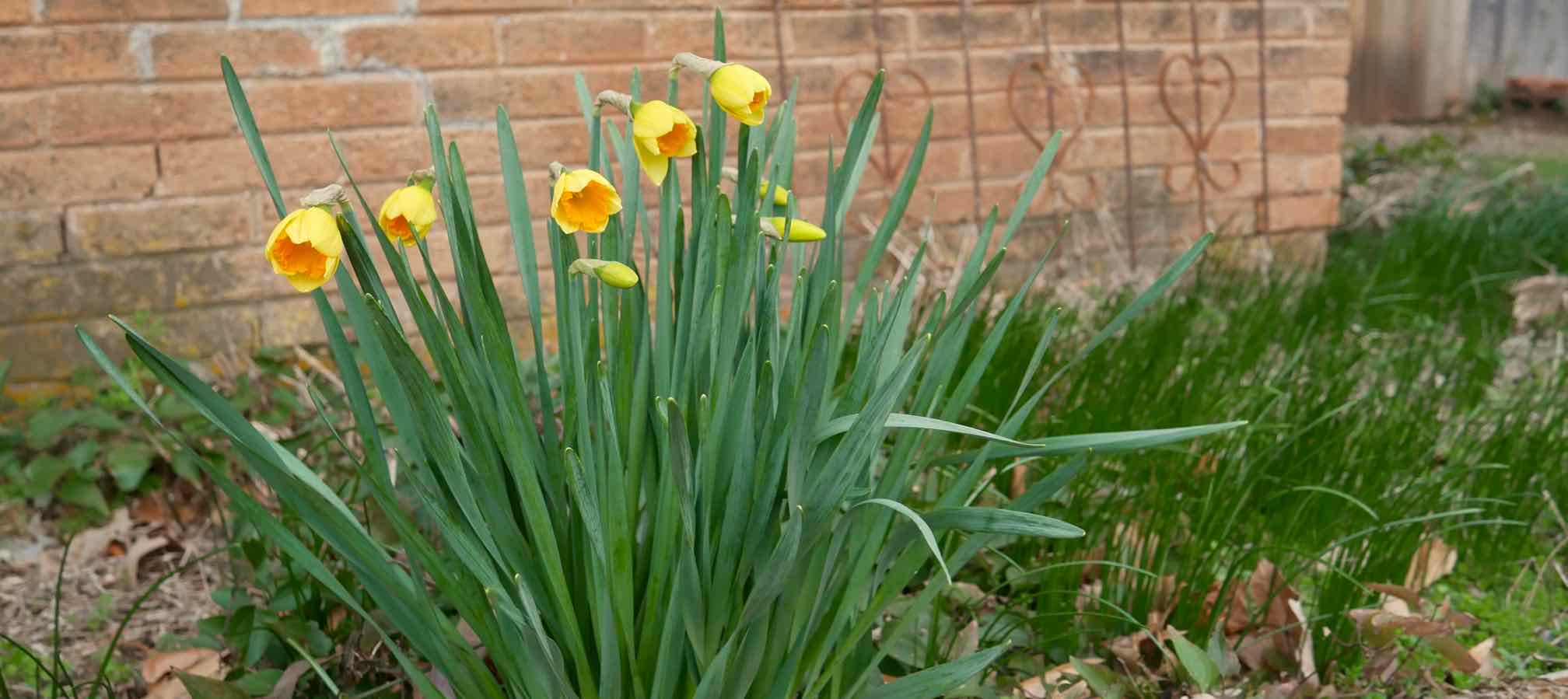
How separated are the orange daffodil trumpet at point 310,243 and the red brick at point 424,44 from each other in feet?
5.55

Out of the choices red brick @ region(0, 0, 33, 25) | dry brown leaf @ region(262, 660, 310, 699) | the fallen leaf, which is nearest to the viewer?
dry brown leaf @ region(262, 660, 310, 699)

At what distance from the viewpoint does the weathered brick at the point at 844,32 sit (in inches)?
113

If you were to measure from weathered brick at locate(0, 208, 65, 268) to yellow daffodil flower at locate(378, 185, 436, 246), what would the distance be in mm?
1686

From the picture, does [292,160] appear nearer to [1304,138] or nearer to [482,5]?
[482,5]

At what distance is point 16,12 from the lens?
2.29m


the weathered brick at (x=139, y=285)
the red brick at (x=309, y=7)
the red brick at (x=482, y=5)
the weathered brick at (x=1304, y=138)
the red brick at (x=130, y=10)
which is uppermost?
the red brick at (x=130, y=10)

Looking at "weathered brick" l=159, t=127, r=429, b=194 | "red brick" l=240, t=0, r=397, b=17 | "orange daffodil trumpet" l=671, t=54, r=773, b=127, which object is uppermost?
"red brick" l=240, t=0, r=397, b=17

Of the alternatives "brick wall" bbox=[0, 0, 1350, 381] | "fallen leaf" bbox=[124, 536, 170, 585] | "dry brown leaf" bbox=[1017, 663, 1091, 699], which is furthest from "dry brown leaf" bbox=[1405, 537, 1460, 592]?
"fallen leaf" bbox=[124, 536, 170, 585]

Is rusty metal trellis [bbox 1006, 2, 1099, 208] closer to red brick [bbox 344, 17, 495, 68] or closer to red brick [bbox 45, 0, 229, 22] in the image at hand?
red brick [bbox 344, 17, 495, 68]

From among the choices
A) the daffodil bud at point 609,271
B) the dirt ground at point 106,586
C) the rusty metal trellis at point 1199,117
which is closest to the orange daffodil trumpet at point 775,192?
the daffodil bud at point 609,271

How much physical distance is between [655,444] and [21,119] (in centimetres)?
181

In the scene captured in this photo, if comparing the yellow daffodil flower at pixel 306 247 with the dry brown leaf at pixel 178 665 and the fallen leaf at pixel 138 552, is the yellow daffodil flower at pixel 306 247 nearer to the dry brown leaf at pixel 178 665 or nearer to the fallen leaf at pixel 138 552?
the dry brown leaf at pixel 178 665

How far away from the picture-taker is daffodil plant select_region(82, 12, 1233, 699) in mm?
1018

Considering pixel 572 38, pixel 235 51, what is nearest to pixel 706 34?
pixel 572 38
